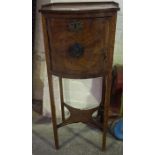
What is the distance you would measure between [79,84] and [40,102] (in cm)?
42

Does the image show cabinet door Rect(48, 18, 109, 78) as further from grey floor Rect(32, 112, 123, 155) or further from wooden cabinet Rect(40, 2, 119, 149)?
grey floor Rect(32, 112, 123, 155)

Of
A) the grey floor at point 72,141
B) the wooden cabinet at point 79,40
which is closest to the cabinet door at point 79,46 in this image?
the wooden cabinet at point 79,40

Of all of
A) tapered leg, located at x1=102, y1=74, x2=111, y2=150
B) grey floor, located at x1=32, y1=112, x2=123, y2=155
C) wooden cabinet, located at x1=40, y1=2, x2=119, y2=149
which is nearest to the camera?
wooden cabinet, located at x1=40, y1=2, x2=119, y2=149

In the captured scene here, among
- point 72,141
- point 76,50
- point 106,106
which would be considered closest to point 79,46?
point 76,50

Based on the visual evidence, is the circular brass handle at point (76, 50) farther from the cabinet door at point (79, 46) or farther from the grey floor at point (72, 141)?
the grey floor at point (72, 141)

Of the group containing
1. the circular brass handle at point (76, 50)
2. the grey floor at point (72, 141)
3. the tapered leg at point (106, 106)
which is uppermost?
the circular brass handle at point (76, 50)

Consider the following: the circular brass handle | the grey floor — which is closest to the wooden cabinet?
the circular brass handle

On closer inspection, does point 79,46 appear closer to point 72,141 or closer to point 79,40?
point 79,40

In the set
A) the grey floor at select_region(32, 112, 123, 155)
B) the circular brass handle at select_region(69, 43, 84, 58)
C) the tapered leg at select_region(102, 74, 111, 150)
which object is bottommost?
the grey floor at select_region(32, 112, 123, 155)

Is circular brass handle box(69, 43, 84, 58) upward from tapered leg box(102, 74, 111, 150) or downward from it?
upward

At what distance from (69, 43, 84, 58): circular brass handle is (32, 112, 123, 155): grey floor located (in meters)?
0.63

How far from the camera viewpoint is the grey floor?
5.48 ft

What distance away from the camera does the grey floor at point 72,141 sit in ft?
5.48
